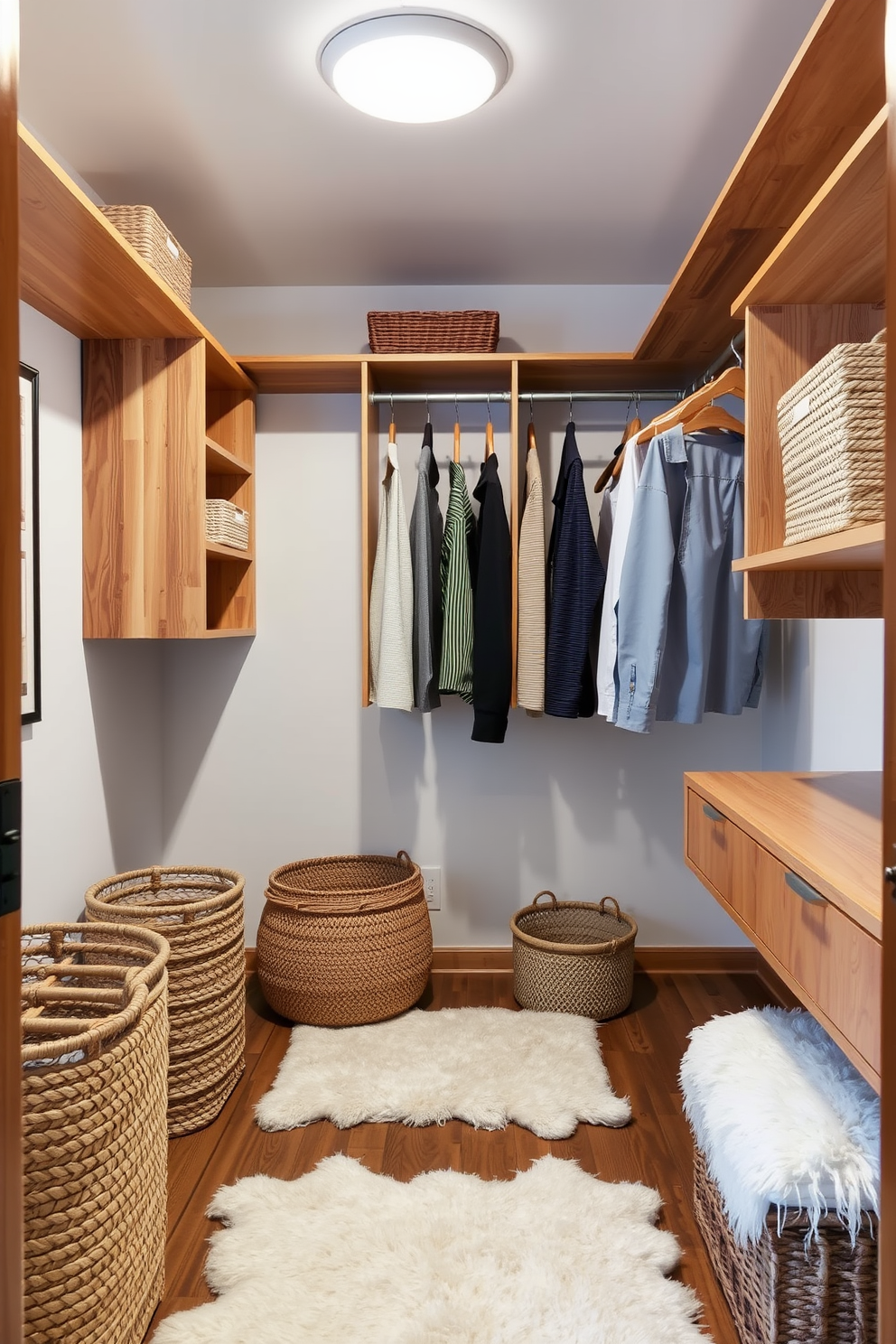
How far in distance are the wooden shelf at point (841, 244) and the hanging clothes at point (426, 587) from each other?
1313 mm

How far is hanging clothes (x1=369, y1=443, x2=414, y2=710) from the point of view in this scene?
2750 millimetres

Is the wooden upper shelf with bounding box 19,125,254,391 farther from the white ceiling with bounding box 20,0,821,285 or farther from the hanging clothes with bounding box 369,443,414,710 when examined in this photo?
the hanging clothes with bounding box 369,443,414,710

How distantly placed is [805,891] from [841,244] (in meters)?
0.98

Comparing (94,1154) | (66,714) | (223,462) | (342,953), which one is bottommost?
(342,953)

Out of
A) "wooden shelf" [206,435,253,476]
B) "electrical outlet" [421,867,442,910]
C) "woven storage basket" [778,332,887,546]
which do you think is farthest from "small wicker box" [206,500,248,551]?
"woven storage basket" [778,332,887,546]

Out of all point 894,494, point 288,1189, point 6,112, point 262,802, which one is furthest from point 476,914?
point 6,112

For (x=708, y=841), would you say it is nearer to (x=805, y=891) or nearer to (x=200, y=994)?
(x=805, y=891)

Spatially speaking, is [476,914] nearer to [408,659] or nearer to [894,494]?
[408,659]

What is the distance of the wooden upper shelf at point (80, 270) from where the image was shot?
157cm

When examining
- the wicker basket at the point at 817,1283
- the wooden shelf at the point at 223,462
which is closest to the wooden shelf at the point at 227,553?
the wooden shelf at the point at 223,462

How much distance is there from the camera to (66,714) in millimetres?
2324

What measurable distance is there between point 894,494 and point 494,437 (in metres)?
2.43

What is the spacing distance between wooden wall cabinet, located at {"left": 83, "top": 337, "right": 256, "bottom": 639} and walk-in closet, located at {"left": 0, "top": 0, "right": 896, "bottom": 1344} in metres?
0.01

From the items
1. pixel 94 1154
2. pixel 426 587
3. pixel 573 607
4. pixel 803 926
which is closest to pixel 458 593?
pixel 426 587
